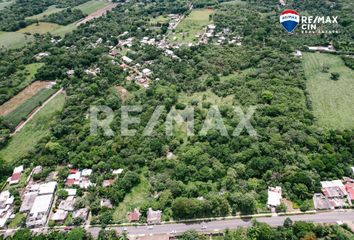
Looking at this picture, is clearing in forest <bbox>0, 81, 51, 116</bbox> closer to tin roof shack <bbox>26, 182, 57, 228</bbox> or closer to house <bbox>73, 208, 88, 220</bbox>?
tin roof shack <bbox>26, 182, 57, 228</bbox>

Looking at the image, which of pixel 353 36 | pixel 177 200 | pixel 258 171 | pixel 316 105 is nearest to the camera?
pixel 177 200

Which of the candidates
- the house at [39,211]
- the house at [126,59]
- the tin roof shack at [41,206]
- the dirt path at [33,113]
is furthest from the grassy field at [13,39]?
the house at [39,211]

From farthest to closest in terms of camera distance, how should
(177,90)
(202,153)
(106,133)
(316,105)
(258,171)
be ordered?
(177,90), (316,105), (106,133), (202,153), (258,171)

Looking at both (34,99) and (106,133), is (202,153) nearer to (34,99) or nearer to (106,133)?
(106,133)

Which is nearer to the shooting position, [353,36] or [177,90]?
[177,90]

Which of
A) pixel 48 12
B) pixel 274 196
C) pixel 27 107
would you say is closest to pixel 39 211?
pixel 27 107

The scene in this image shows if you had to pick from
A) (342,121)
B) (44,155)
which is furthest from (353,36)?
Result: (44,155)
